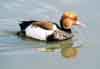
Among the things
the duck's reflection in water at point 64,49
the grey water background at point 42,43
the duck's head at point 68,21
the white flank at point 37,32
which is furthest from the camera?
the duck's head at point 68,21

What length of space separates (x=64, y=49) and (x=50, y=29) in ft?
0.84

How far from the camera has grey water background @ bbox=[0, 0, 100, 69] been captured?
5109 mm

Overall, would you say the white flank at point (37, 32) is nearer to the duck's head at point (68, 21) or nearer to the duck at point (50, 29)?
the duck at point (50, 29)

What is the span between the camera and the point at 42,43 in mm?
5555

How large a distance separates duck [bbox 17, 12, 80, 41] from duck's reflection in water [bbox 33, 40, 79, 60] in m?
0.07

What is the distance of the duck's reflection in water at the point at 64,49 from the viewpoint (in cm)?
535

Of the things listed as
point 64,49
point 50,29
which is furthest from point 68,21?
point 64,49

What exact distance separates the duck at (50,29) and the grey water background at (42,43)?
7cm

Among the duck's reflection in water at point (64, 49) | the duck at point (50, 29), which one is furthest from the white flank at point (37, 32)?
the duck's reflection in water at point (64, 49)

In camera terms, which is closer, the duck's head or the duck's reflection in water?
the duck's reflection in water

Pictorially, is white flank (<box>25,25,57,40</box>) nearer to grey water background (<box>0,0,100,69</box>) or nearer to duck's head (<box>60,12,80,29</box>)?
grey water background (<box>0,0,100,69</box>)

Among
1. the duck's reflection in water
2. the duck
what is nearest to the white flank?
the duck

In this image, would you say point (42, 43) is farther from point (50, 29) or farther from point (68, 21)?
point (68, 21)

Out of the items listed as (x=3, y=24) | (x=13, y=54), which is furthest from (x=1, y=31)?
(x=13, y=54)
